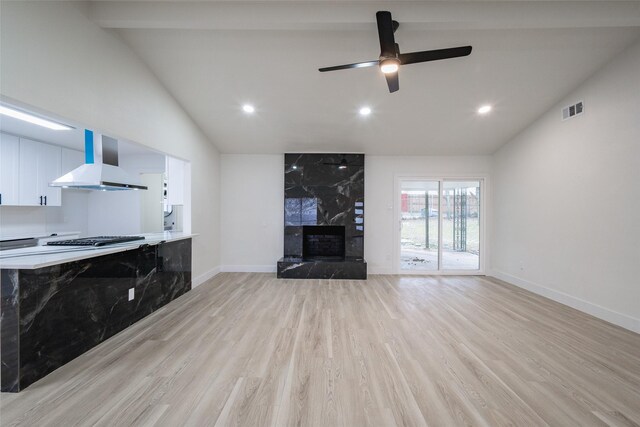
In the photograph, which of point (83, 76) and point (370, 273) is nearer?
point (83, 76)

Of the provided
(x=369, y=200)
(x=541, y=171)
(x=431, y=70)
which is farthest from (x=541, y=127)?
(x=369, y=200)

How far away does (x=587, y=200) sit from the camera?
3371mm

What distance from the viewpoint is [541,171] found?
13.5ft

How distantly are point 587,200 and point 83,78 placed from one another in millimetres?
5961

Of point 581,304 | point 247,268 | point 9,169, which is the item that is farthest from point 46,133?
point 581,304

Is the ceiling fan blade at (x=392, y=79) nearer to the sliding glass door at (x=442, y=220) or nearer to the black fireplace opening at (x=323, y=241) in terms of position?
the sliding glass door at (x=442, y=220)

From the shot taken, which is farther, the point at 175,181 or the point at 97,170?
the point at 175,181

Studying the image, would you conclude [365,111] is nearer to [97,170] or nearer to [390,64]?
[390,64]

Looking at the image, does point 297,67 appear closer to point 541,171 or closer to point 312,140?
point 312,140

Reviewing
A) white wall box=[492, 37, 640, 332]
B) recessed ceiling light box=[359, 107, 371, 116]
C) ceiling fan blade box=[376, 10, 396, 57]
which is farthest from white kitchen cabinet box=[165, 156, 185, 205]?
white wall box=[492, 37, 640, 332]

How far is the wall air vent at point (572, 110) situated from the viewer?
11.4 feet

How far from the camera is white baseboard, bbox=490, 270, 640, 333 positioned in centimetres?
286

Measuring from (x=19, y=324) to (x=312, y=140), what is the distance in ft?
14.2

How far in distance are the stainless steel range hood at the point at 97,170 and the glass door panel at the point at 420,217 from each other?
482cm
